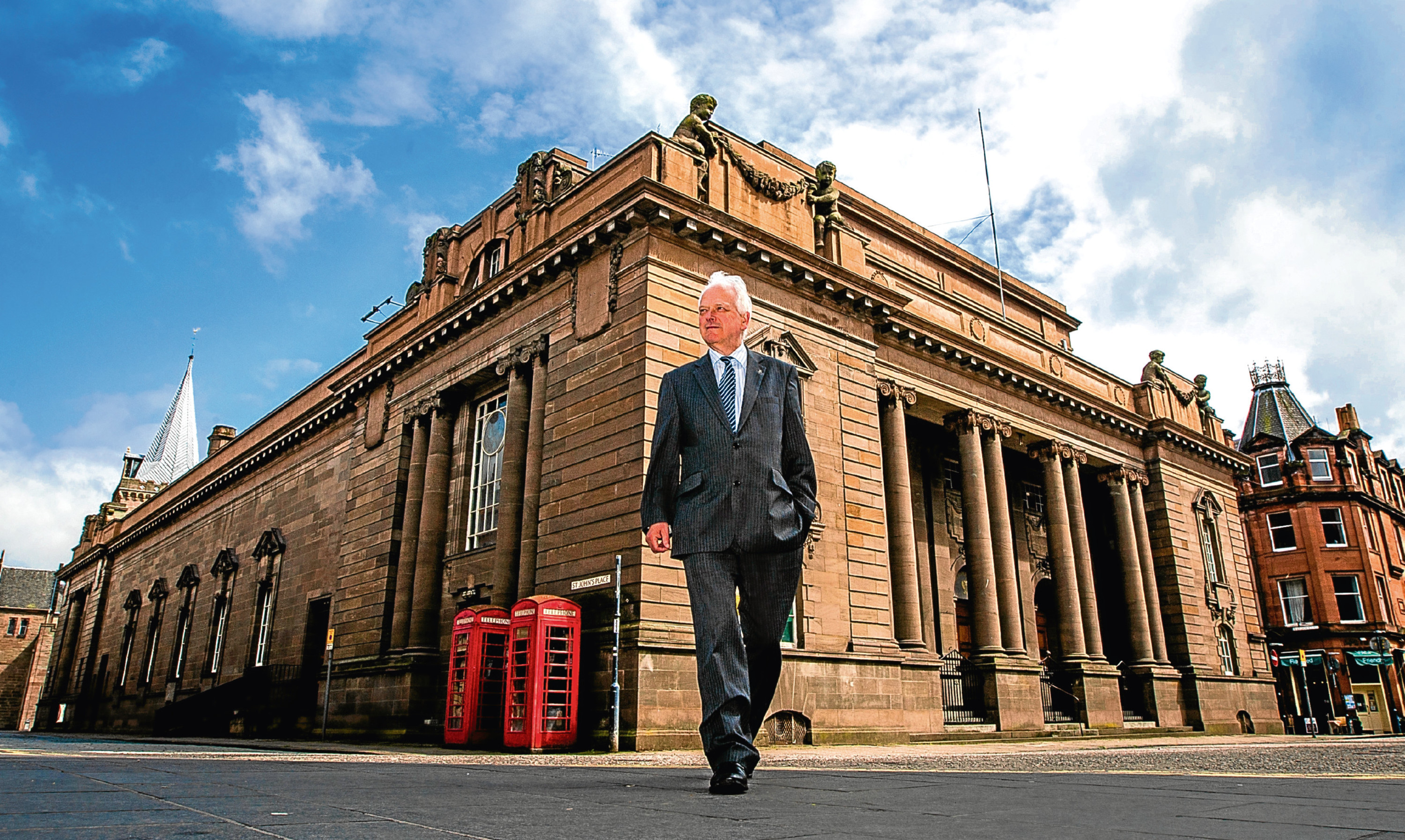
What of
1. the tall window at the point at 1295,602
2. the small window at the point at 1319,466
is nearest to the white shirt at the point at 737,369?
the tall window at the point at 1295,602

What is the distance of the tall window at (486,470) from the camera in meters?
21.0

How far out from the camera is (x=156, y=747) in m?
13.5

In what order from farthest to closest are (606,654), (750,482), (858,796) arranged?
(606,654)
(750,482)
(858,796)

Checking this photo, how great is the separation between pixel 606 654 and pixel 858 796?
1114 centimetres

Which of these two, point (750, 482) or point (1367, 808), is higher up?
point (750, 482)

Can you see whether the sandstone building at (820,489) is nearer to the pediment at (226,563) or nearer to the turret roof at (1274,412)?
the pediment at (226,563)

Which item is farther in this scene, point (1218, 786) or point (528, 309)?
point (528, 309)

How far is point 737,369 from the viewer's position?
5258 millimetres

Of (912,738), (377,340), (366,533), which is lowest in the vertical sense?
(912,738)

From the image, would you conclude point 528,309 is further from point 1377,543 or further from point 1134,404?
point 1377,543

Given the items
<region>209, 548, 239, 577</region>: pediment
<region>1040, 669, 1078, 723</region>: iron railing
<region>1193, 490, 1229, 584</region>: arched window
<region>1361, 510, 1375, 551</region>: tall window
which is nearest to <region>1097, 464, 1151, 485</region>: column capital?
<region>1193, 490, 1229, 584</region>: arched window

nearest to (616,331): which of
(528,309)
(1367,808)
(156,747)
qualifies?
(528,309)

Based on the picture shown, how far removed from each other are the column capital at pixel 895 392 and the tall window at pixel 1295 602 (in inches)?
1264

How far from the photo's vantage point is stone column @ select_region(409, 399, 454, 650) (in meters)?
21.1
